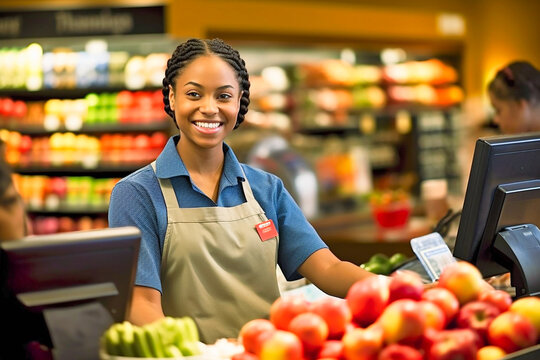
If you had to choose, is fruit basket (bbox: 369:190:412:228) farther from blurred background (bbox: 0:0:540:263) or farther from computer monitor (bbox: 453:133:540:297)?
computer monitor (bbox: 453:133:540:297)

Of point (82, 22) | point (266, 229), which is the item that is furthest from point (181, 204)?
point (82, 22)

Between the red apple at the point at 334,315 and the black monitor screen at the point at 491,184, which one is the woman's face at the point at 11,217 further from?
the black monitor screen at the point at 491,184

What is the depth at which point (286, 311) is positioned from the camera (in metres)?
1.97

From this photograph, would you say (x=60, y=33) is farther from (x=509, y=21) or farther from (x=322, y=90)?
(x=509, y=21)

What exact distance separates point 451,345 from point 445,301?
0.64 feet

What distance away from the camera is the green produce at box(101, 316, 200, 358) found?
1.90 meters

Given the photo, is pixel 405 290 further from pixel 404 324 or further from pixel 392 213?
pixel 392 213

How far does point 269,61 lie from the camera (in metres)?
10.8

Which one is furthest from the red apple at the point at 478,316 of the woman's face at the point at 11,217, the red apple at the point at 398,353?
the woman's face at the point at 11,217

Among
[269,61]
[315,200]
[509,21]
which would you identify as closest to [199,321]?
[315,200]

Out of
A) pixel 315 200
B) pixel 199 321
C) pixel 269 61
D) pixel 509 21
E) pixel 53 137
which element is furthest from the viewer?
pixel 509 21

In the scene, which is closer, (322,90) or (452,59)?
(322,90)

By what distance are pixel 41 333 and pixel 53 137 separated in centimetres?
758

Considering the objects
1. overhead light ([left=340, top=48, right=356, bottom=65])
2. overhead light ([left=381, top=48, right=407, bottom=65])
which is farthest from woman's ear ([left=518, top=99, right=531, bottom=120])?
overhead light ([left=381, top=48, right=407, bottom=65])
